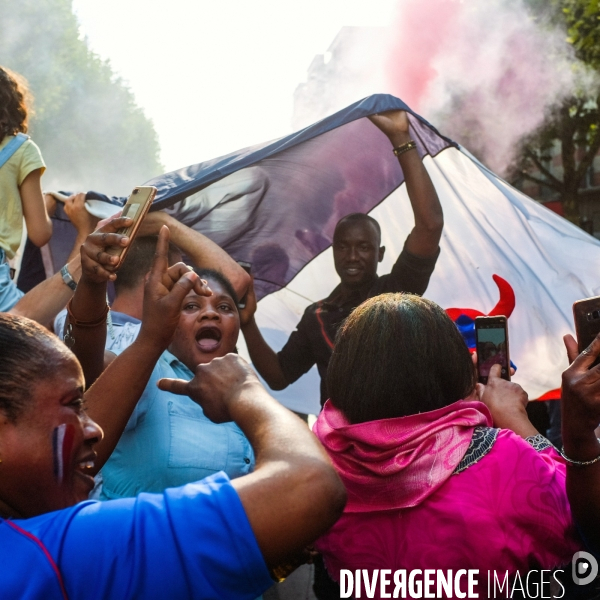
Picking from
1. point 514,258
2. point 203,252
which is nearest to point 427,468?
point 203,252

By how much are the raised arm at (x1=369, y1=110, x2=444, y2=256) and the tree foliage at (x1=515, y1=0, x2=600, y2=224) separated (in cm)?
1030

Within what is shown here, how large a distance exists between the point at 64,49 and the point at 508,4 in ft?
72.5

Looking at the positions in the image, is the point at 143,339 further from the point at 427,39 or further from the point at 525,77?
the point at 525,77

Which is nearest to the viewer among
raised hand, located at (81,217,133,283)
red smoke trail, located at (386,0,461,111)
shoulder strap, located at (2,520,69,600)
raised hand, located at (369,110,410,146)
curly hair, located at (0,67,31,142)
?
shoulder strap, located at (2,520,69,600)

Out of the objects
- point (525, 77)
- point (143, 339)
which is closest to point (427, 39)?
point (525, 77)

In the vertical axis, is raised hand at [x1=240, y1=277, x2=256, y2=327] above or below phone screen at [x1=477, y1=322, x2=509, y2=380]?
above

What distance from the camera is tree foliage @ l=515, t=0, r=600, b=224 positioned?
13.2 metres

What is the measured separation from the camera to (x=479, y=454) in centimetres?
169

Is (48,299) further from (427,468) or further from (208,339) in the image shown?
(427,468)

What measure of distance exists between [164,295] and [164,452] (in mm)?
564

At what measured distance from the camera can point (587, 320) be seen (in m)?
1.86

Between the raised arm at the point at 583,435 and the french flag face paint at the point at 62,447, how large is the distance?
1044 millimetres

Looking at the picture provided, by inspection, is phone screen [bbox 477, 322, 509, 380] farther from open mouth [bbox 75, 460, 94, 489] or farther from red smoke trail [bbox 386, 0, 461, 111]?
red smoke trail [bbox 386, 0, 461, 111]

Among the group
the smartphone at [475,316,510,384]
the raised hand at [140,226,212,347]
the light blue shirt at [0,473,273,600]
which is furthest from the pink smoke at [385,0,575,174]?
the light blue shirt at [0,473,273,600]
